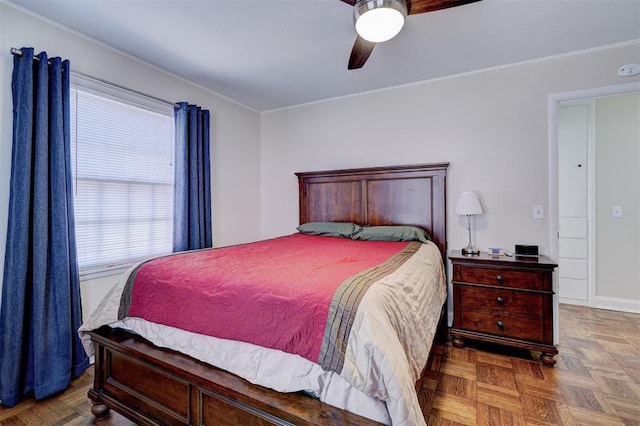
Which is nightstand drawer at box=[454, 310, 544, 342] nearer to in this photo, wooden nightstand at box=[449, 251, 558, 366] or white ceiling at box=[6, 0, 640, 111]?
wooden nightstand at box=[449, 251, 558, 366]

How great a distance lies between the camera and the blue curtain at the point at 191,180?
290cm

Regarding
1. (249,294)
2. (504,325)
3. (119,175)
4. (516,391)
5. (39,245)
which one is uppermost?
(119,175)

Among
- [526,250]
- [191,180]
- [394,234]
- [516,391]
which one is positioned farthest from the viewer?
[191,180]

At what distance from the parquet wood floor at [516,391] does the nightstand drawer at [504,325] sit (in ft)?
0.62

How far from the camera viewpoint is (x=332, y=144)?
3.68m

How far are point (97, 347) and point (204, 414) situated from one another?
2.84 ft

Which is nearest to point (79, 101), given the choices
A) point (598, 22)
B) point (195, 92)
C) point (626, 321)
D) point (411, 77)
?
point (195, 92)

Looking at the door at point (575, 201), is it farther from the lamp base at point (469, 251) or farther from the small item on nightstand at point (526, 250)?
the lamp base at point (469, 251)

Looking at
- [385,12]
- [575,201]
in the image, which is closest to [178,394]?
[385,12]

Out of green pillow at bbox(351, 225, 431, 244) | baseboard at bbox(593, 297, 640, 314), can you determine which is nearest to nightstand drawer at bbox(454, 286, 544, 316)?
green pillow at bbox(351, 225, 431, 244)

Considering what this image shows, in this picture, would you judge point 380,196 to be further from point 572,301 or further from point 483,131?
point 572,301

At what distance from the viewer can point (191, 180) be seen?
2961 millimetres

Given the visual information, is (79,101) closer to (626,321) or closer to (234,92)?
(234,92)

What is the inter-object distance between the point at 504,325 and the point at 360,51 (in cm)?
230
